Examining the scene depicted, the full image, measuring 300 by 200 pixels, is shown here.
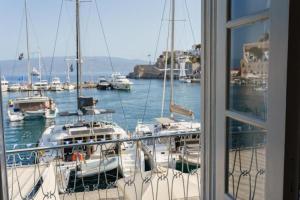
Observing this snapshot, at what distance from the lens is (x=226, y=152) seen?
4.11 feet

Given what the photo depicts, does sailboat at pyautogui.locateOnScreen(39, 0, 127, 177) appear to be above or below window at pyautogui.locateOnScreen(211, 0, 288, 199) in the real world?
below

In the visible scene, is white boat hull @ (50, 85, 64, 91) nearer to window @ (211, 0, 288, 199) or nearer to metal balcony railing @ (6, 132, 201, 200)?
metal balcony railing @ (6, 132, 201, 200)

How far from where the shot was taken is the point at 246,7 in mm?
1085

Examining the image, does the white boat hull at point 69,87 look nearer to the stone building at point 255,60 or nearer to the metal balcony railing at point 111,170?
the metal balcony railing at point 111,170

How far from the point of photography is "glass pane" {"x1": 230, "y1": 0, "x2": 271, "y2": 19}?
975 millimetres

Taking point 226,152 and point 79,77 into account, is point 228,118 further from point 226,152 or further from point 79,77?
point 79,77

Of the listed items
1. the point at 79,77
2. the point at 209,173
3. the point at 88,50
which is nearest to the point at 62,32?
the point at 88,50

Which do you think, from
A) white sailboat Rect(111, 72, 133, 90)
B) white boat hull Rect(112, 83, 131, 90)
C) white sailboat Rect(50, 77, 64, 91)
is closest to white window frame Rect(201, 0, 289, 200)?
white sailboat Rect(50, 77, 64, 91)

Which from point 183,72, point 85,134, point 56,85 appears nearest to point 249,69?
point 85,134

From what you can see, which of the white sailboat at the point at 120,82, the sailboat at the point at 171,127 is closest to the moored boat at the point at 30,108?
the white sailboat at the point at 120,82

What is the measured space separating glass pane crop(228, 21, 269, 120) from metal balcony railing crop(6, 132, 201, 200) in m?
1.09

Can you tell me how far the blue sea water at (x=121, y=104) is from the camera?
986 cm

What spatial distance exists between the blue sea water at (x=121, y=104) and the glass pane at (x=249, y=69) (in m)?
7.51

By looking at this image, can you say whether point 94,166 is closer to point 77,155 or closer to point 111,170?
point 111,170
